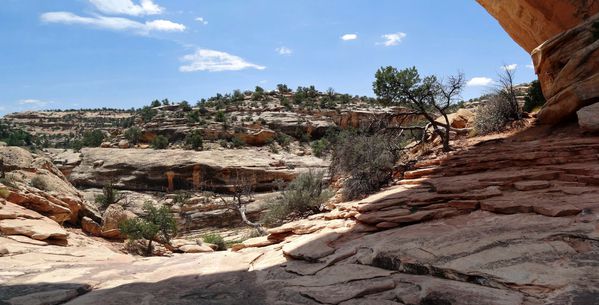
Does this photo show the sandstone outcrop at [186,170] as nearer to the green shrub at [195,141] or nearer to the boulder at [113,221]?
the green shrub at [195,141]

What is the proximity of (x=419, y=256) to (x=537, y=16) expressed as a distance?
12.5m

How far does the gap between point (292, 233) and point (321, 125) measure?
39170 mm

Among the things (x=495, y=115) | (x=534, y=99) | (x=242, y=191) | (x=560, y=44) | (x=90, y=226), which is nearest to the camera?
(x=560, y=44)

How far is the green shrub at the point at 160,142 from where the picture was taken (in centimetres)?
4088

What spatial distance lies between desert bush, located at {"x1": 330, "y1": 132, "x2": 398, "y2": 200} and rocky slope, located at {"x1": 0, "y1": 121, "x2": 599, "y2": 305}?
1896 millimetres

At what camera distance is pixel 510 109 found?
1376 centimetres

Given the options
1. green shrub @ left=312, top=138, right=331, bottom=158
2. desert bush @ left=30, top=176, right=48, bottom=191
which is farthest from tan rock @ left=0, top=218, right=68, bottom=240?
green shrub @ left=312, top=138, right=331, bottom=158

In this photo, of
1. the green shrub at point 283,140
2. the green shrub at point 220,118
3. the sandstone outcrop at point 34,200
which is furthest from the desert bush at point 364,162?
the green shrub at point 220,118

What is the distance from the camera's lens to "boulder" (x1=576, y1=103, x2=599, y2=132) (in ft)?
29.4

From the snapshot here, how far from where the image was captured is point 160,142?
41000 mm

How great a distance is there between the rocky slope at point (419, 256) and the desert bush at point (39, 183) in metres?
5.85

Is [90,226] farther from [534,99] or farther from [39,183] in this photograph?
[534,99]

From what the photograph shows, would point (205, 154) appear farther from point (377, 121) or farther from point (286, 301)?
point (286, 301)

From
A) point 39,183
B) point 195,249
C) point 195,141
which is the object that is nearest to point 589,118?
point 195,249
